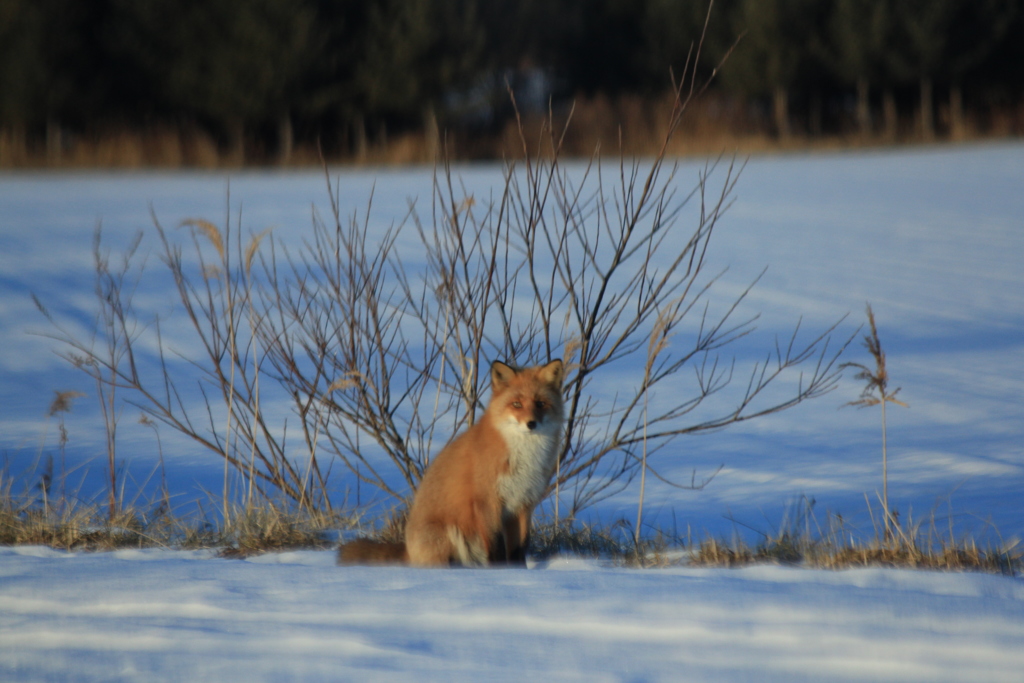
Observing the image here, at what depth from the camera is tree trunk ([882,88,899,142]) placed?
80.6ft

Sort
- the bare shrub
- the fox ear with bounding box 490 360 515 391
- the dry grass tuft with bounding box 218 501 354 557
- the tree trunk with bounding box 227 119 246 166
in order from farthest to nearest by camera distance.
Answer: the tree trunk with bounding box 227 119 246 166
the bare shrub
the dry grass tuft with bounding box 218 501 354 557
the fox ear with bounding box 490 360 515 391

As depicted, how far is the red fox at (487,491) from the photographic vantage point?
3.91 metres

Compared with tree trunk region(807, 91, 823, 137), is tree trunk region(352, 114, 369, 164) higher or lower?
lower

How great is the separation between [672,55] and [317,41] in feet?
37.0

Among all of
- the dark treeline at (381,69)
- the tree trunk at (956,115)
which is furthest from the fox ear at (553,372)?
the tree trunk at (956,115)

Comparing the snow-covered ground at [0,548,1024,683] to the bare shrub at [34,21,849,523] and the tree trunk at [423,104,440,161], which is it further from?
the tree trunk at [423,104,440,161]

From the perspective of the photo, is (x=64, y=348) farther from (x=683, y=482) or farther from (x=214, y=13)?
(x=214, y=13)

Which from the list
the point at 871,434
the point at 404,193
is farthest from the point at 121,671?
the point at 404,193

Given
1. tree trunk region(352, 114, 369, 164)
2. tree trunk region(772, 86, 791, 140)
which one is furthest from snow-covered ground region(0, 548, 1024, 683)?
tree trunk region(772, 86, 791, 140)

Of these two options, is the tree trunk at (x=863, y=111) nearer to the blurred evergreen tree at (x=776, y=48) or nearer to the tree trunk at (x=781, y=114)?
the blurred evergreen tree at (x=776, y=48)

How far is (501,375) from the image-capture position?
425cm

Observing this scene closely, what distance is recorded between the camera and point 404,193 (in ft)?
57.0

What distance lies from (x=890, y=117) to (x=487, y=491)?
81.9 ft

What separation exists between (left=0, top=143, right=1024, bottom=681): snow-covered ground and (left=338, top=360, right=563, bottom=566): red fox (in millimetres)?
243
